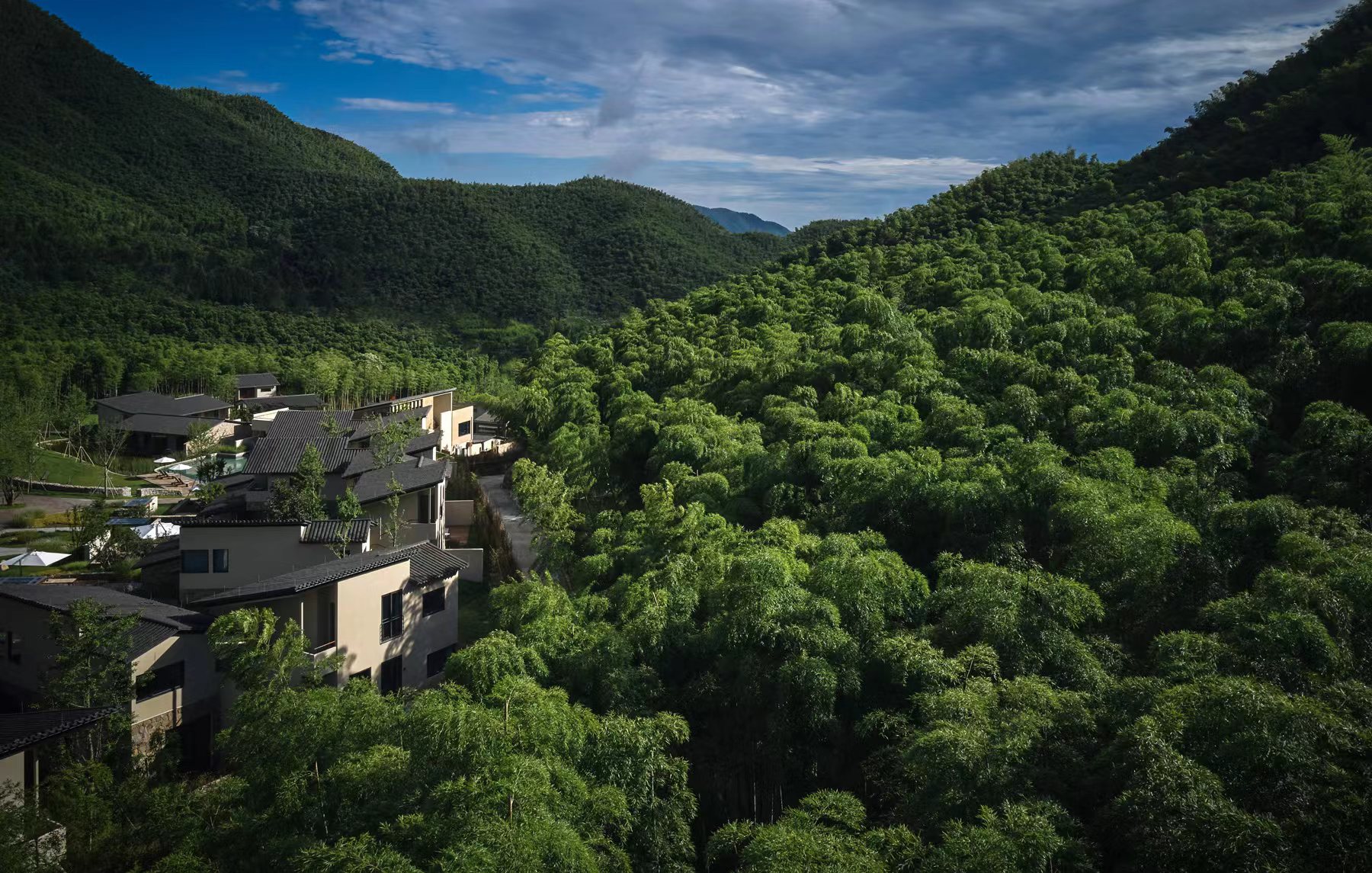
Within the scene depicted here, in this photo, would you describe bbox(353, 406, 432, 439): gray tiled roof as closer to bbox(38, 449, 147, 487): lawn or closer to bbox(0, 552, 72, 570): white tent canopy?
bbox(0, 552, 72, 570): white tent canopy

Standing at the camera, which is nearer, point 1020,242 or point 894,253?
point 1020,242

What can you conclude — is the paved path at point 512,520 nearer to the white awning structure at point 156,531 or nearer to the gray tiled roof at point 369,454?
the gray tiled roof at point 369,454

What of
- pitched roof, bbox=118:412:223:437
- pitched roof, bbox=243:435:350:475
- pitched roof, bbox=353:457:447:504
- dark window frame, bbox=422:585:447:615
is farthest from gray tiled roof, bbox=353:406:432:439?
dark window frame, bbox=422:585:447:615

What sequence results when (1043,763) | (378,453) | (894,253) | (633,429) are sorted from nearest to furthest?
(1043,763)
(633,429)
(378,453)
(894,253)

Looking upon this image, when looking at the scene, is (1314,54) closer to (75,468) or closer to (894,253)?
(894,253)

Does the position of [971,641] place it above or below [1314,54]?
below

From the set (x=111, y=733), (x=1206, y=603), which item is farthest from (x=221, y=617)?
(x=1206, y=603)
